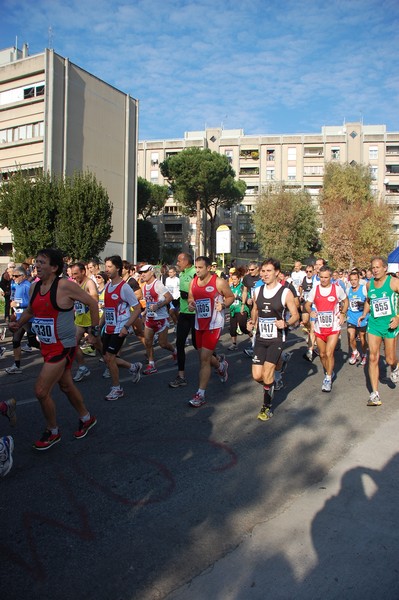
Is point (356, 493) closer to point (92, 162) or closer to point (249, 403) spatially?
point (249, 403)

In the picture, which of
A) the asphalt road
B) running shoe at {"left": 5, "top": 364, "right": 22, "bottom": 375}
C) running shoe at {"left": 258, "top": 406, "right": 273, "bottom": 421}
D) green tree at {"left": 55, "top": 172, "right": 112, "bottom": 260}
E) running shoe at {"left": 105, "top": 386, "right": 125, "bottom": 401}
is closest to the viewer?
the asphalt road

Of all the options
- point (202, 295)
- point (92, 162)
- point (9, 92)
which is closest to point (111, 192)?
point (92, 162)

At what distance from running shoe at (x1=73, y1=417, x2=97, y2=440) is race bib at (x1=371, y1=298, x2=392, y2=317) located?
4.15 m

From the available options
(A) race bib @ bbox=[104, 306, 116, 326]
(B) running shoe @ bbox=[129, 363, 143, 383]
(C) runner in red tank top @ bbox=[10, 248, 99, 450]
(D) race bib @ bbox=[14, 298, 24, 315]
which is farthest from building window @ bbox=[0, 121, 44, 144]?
(C) runner in red tank top @ bbox=[10, 248, 99, 450]

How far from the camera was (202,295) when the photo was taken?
6906mm

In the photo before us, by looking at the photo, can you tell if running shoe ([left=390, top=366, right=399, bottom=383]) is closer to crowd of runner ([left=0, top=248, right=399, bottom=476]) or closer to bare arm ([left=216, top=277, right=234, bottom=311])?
crowd of runner ([left=0, top=248, right=399, bottom=476])

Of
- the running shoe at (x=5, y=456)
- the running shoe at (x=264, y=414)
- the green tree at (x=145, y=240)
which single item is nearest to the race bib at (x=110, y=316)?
the running shoe at (x=264, y=414)

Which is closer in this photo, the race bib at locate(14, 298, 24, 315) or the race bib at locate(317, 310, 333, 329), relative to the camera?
the race bib at locate(317, 310, 333, 329)

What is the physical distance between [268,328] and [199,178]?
50452 mm

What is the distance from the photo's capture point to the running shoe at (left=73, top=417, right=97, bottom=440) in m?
5.12

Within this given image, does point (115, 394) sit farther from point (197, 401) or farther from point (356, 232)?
point (356, 232)

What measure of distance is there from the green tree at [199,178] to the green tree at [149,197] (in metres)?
5.53

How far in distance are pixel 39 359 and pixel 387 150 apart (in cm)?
7118

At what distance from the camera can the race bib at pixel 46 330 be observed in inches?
191
